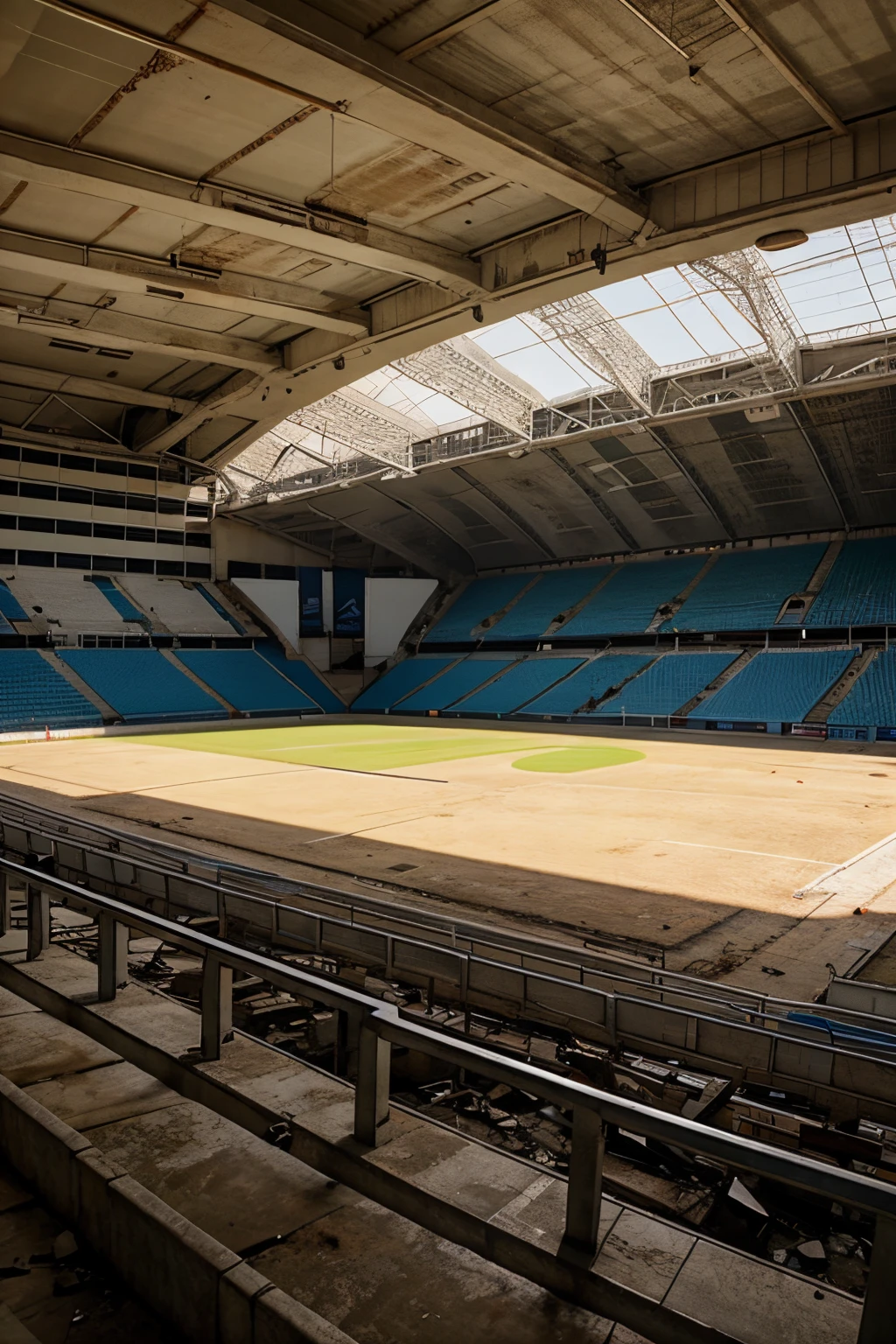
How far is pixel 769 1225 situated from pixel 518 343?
33.7 metres

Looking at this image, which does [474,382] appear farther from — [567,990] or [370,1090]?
[370,1090]

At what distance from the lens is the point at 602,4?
13031mm

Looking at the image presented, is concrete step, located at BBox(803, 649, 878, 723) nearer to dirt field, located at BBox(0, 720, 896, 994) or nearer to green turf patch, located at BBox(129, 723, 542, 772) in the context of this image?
dirt field, located at BBox(0, 720, 896, 994)

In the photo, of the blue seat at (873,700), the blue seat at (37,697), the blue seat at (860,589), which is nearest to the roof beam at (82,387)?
the blue seat at (37,697)

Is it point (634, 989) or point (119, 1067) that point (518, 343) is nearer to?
point (634, 989)

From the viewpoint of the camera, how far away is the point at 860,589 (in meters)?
45.8

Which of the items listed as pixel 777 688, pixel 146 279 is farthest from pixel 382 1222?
pixel 777 688

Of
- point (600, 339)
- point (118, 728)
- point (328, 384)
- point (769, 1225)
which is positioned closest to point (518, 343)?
point (600, 339)

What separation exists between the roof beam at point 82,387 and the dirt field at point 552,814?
14.3 m

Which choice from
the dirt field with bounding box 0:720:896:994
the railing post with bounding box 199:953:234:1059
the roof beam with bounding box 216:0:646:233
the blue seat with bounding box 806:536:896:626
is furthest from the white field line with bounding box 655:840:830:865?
the blue seat with bounding box 806:536:896:626

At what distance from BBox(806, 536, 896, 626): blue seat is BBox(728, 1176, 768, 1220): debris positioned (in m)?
42.0

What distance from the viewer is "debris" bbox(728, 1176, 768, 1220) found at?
617cm

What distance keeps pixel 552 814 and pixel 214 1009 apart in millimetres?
16796

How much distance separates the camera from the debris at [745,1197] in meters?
6.17
